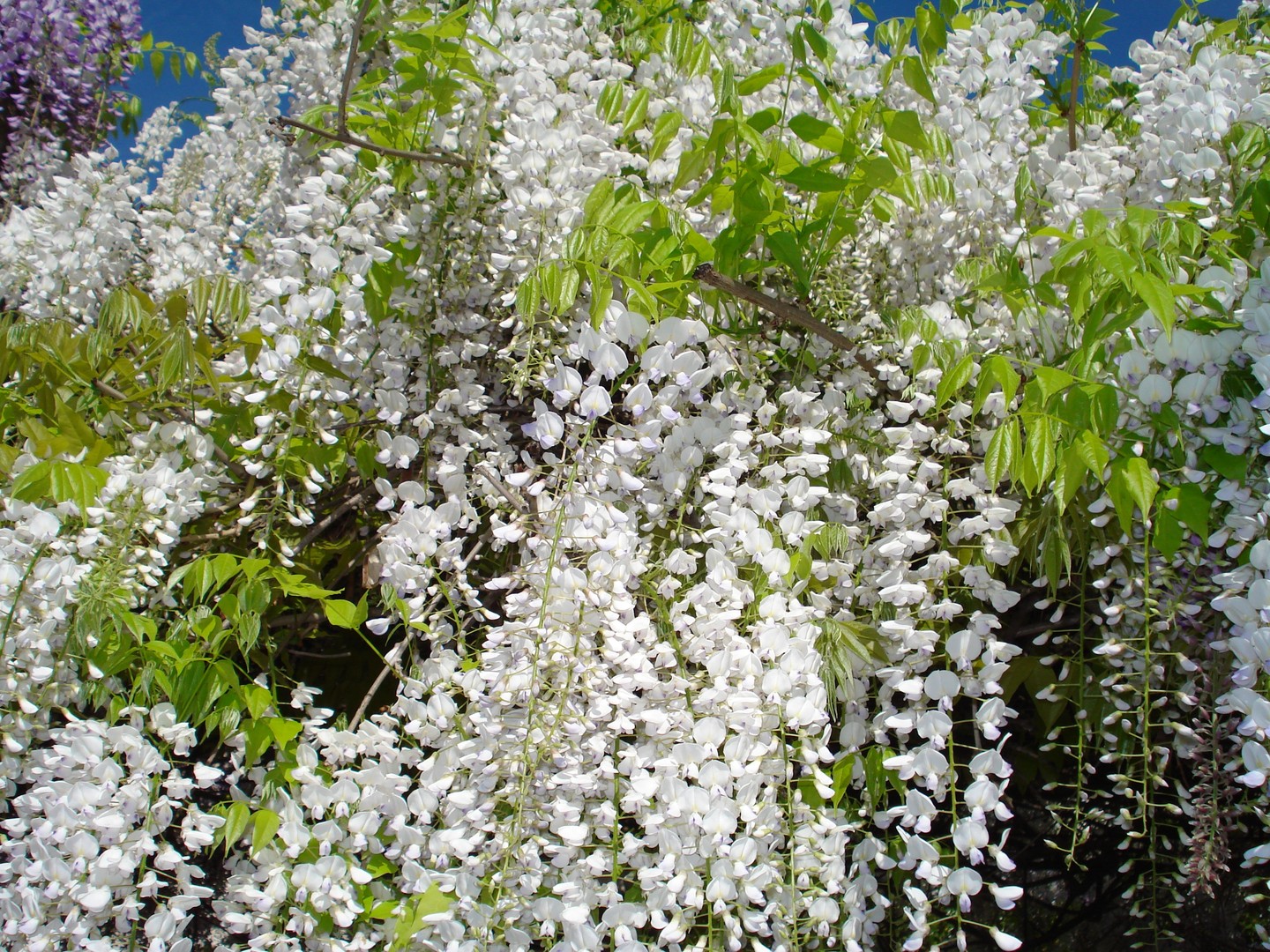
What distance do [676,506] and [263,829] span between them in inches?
38.3

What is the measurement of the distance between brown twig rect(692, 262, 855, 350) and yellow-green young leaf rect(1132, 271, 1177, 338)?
2.08 ft

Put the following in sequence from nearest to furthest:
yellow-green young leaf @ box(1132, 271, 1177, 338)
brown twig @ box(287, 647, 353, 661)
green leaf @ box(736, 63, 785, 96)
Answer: yellow-green young leaf @ box(1132, 271, 1177, 338), green leaf @ box(736, 63, 785, 96), brown twig @ box(287, 647, 353, 661)

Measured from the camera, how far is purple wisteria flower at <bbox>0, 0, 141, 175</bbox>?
500cm

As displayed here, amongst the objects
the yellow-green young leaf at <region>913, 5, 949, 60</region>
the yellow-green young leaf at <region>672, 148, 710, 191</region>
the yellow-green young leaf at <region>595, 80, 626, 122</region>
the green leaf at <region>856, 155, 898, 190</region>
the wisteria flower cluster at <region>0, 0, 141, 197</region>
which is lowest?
the green leaf at <region>856, 155, 898, 190</region>

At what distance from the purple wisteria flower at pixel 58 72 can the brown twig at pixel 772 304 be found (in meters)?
4.72

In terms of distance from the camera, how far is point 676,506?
1.76 m

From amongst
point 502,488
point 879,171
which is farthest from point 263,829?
point 879,171

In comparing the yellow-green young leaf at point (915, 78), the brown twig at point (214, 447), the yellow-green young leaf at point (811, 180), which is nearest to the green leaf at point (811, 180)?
the yellow-green young leaf at point (811, 180)

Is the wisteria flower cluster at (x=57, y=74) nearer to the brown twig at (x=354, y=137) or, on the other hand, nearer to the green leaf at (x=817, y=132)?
the brown twig at (x=354, y=137)

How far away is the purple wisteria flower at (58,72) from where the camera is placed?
197 inches

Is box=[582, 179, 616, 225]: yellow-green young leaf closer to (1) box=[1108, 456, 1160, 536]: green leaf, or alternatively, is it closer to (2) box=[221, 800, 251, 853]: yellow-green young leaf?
(1) box=[1108, 456, 1160, 536]: green leaf

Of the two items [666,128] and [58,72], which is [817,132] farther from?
[58,72]

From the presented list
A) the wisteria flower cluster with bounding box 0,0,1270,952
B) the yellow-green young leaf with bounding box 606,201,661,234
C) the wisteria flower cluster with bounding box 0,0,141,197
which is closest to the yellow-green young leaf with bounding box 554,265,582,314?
the wisteria flower cluster with bounding box 0,0,1270,952

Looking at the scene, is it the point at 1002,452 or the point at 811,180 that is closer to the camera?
the point at 1002,452
